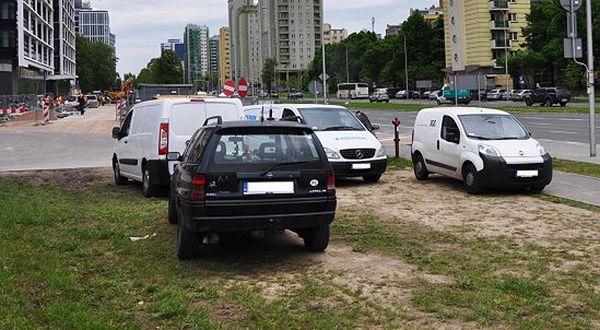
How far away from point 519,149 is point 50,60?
89.3m

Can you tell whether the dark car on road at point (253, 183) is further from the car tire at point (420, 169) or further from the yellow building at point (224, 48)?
the yellow building at point (224, 48)

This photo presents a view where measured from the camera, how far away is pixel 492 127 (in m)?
13.1

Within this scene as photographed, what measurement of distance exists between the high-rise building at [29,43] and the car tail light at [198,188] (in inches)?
2551

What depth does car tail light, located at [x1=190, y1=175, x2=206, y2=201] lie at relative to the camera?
270 inches

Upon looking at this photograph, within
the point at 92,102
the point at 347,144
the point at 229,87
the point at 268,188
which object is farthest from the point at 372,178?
the point at 92,102

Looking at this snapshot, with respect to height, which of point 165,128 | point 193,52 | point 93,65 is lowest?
point 165,128

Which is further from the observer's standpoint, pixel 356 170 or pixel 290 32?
pixel 290 32

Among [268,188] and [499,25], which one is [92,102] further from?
[268,188]

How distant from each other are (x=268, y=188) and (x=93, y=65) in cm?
13704

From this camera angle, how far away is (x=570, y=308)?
5.57m

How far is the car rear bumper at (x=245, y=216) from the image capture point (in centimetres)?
684

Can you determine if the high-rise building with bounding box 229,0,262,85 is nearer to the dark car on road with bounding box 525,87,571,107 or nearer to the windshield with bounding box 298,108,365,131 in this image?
the dark car on road with bounding box 525,87,571,107

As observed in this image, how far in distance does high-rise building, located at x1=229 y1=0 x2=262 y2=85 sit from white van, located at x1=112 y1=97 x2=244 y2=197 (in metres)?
127

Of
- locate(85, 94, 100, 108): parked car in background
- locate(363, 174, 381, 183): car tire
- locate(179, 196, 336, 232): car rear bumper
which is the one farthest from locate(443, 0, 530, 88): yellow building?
locate(179, 196, 336, 232): car rear bumper
